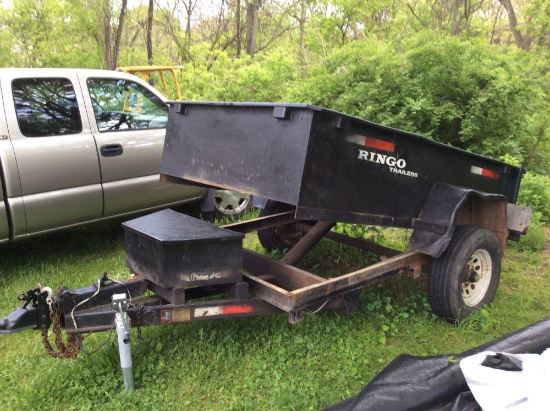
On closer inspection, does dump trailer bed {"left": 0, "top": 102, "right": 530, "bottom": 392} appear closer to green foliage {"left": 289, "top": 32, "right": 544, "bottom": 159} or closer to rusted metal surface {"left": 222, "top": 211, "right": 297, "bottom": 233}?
rusted metal surface {"left": 222, "top": 211, "right": 297, "bottom": 233}

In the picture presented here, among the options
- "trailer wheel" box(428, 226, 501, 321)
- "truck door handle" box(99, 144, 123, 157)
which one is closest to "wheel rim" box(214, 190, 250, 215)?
"truck door handle" box(99, 144, 123, 157)

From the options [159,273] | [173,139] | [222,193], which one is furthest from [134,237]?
[222,193]

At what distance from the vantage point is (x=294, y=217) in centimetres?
342

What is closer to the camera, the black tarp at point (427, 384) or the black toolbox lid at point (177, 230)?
the black tarp at point (427, 384)

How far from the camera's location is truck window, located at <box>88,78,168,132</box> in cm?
505

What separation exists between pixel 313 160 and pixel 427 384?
133cm

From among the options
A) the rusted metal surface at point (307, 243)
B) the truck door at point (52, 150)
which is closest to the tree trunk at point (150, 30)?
the truck door at point (52, 150)

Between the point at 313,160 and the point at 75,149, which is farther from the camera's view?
the point at 75,149

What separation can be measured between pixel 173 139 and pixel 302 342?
1.81m

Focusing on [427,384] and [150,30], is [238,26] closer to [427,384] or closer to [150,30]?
[150,30]

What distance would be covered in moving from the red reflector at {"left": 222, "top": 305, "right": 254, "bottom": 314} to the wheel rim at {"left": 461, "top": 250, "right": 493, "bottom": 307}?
1.88 meters

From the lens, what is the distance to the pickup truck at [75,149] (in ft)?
14.3

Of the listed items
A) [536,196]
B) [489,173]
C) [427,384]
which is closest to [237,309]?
[427,384]

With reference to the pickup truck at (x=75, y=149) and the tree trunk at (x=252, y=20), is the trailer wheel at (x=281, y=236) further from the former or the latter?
the tree trunk at (x=252, y=20)
